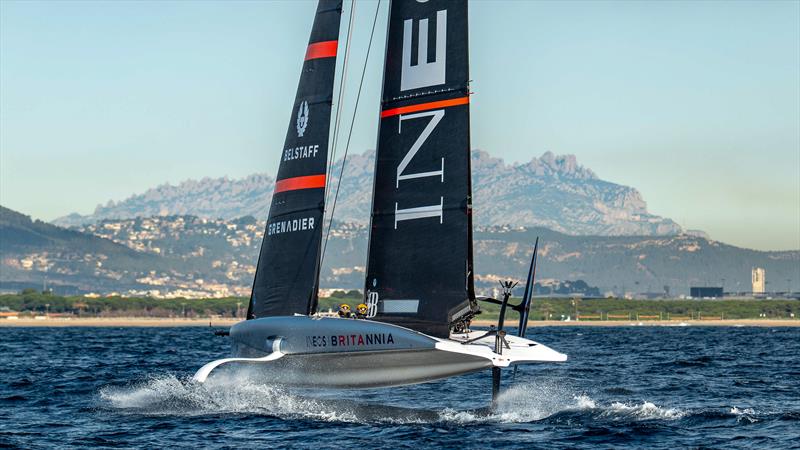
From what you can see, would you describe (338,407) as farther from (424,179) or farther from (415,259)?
(424,179)

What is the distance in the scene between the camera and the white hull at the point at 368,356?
88.1 feet

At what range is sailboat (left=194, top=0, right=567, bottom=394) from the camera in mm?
27328

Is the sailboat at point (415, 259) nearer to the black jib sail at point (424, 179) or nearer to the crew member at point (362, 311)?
the black jib sail at point (424, 179)

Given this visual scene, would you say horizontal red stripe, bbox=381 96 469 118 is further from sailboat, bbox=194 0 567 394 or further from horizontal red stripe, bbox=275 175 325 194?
horizontal red stripe, bbox=275 175 325 194

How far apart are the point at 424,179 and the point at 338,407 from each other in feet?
21.3

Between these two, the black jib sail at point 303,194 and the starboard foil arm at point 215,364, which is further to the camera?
the black jib sail at point 303,194

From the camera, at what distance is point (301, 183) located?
104 ft

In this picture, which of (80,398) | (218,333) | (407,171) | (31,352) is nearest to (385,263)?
(407,171)

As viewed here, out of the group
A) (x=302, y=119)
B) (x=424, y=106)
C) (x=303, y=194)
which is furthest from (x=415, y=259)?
(x=302, y=119)

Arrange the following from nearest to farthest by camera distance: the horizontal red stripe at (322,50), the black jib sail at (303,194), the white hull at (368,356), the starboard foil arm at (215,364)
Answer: the white hull at (368,356), the starboard foil arm at (215,364), the black jib sail at (303,194), the horizontal red stripe at (322,50)

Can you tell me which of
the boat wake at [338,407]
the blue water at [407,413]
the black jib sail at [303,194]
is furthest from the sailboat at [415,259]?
the black jib sail at [303,194]

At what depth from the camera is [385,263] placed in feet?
93.6

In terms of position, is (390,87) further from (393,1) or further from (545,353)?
(545,353)

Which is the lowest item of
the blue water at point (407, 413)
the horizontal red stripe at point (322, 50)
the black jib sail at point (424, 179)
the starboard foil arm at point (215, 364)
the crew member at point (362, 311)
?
the blue water at point (407, 413)
